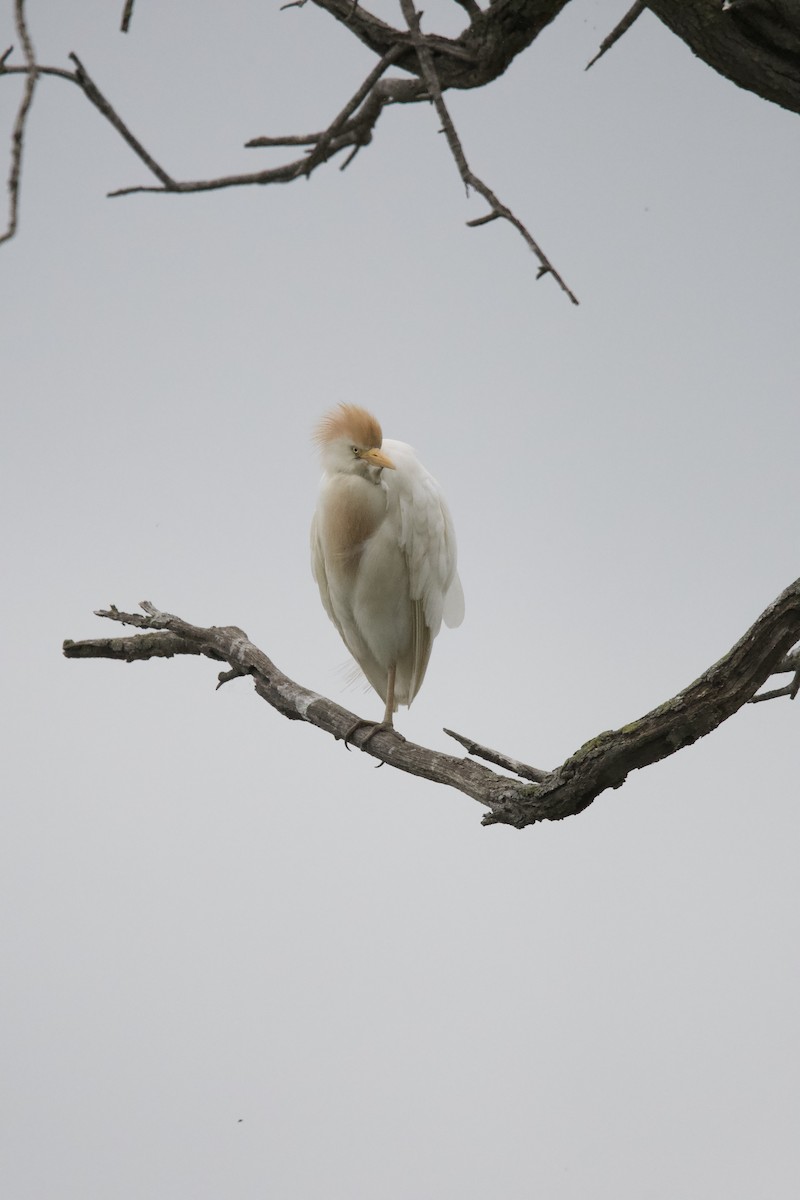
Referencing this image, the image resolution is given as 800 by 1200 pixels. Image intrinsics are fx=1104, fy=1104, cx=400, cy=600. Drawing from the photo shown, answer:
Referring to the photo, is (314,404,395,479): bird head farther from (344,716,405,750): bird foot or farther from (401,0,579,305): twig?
(401,0,579,305): twig

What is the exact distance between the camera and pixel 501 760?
1375 mm

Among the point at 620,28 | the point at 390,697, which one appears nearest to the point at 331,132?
the point at 620,28

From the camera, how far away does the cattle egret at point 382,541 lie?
6.32 feet

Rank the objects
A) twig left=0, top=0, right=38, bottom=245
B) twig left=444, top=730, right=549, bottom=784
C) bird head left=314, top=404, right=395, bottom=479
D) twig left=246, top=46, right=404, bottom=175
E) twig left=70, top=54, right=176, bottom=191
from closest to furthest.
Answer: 1. twig left=0, top=0, right=38, bottom=245
2. twig left=70, top=54, right=176, bottom=191
3. twig left=246, top=46, right=404, bottom=175
4. twig left=444, top=730, right=549, bottom=784
5. bird head left=314, top=404, right=395, bottom=479

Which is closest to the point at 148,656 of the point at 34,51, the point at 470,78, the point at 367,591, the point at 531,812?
the point at 367,591

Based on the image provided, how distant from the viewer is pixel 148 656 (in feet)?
6.44

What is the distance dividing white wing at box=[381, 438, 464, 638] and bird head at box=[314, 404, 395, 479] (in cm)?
Answer: 5

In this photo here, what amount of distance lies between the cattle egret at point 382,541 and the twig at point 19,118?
3.68ft

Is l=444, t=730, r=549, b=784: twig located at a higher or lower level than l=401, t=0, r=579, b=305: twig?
lower

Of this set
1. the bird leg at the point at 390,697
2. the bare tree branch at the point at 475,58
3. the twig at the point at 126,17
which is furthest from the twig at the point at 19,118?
the bird leg at the point at 390,697

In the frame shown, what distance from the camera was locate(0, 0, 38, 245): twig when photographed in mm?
761

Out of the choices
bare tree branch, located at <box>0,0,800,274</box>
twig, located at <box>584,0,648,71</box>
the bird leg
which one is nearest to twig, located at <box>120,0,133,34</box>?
bare tree branch, located at <box>0,0,800,274</box>

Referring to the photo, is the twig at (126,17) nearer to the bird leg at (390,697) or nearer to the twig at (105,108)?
the twig at (105,108)

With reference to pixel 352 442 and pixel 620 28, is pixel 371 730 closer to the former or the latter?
pixel 352 442
